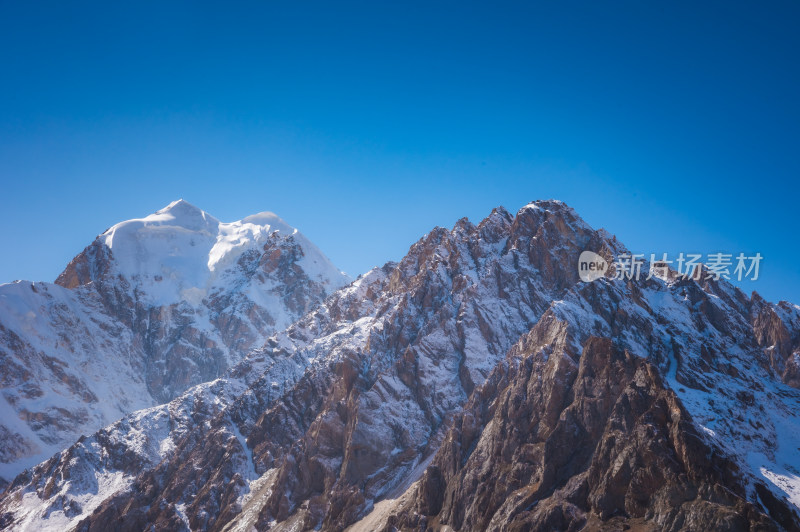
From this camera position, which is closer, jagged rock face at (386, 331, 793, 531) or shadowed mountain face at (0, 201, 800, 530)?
jagged rock face at (386, 331, 793, 531)

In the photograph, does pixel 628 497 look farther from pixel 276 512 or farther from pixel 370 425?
pixel 276 512

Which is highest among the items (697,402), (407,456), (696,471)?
(697,402)

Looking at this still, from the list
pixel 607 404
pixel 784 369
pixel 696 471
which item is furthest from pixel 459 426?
Result: pixel 784 369

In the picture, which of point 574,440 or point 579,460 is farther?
point 574,440

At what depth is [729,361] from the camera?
518 ft

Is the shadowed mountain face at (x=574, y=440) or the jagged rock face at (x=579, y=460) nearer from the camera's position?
the jagged rock face at (x=579, y=460)

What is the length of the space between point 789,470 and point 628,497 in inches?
1396

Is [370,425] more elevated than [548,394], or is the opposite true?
[548,394]

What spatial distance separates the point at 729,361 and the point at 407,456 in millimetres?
83630

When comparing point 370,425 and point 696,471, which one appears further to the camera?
point 370,425

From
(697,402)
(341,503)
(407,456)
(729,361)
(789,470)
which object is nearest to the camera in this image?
(789,470)

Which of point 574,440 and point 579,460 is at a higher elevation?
point 574,440

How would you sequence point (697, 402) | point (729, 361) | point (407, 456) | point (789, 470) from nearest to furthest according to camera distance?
point (789, 470)
point (697, 402)
point (729, 361)
point (407, 456)

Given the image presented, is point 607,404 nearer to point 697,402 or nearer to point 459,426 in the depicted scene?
point 697,402
